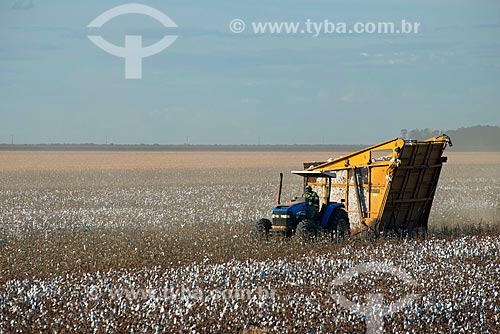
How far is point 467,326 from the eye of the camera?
8.77m

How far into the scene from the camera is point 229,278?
36.6 ft

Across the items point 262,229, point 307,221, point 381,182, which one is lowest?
point 262,229

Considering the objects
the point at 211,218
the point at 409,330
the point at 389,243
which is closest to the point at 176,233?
the point at 211,218

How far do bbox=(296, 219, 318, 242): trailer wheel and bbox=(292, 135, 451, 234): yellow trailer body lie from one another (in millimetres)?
1360

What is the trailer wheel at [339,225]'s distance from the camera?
15203mm

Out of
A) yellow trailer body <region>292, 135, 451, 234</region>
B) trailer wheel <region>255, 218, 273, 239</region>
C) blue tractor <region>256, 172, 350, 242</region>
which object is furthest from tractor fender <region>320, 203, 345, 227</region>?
trailer wheel <region>255, 218, 273, 239</region>

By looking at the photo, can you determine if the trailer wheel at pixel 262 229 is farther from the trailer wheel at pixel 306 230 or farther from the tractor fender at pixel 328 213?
the tractor fender at pixel 328 213

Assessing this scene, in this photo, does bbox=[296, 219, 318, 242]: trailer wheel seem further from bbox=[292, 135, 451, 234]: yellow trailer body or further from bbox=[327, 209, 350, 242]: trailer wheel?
bbox=[292, 135, 451, 234]: yellow trailer body

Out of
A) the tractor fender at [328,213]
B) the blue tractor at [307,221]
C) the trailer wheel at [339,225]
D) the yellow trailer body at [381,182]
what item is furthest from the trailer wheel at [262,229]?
the yellow trailer body at [381,182]

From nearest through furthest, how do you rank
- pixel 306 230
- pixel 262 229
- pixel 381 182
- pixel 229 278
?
pixel 229 278, pixel 306 230, pixel 262 229, pixel 381 182

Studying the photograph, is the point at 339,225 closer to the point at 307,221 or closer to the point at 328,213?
the point at 328,213

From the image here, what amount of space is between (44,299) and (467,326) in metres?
5.67

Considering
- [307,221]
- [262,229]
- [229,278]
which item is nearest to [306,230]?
[307,221]

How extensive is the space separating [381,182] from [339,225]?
4.97ft
